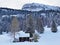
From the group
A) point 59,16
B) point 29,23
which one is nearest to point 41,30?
point 29,23

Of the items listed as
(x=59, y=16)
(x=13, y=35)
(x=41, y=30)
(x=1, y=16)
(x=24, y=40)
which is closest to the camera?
(x=24, y=40)

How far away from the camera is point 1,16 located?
286ft

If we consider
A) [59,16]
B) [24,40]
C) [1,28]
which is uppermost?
[24,40]

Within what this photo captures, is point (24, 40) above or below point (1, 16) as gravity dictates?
above

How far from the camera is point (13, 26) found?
150ft

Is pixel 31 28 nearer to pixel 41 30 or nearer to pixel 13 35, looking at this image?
pixel 13 35

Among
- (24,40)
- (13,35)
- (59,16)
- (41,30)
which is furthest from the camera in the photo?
(59,16)

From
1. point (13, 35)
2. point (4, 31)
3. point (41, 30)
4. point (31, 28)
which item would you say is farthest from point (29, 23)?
point (4, 31)

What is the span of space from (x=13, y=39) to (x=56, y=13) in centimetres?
6418

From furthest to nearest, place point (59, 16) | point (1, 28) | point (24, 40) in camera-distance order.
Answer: point (59, 16)
point (1, 28)
point (24, 40)

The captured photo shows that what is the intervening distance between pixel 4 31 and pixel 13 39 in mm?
17867

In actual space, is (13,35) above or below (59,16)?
above

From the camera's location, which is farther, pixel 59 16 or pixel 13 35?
pixel 59 16

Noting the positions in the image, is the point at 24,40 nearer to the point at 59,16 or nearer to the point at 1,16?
the point at 1,16
